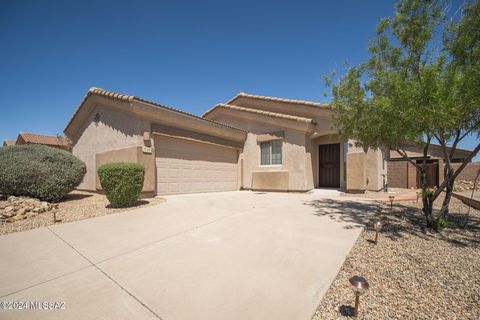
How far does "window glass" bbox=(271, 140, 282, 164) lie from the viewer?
499 inches

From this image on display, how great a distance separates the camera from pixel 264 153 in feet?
43.8

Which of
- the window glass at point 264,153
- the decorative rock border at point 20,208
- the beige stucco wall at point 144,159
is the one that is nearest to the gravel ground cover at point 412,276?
the decorative rock border at point 20,208

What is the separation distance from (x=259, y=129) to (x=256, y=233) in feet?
30.7

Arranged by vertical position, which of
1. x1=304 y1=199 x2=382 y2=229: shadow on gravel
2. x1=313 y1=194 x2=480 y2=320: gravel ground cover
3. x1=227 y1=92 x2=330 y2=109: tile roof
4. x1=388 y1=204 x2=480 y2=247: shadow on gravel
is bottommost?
x1=313 y1=194 x2=480 y2=320: gravel ground cover

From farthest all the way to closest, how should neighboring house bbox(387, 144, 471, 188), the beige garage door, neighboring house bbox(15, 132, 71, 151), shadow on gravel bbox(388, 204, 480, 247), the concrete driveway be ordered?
neighboring house bbox(15, 132, 71, 151)
neighboring house bbox(387, 144, 471, 188)
the beige garage door
shadow on gravel bbox(388, 204, 480, 247)
the concrete driveway

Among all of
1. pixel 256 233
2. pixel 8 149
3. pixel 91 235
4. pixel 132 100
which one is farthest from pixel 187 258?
pixel 8 149

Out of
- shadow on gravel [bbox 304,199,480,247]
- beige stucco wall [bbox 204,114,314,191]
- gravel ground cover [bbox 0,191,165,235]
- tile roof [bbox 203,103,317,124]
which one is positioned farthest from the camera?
beige stucco wall [bbox 204,114,314,191]

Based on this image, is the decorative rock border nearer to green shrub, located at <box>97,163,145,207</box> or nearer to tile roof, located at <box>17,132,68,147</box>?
green shrub, located at <box>97,163,145,207</box>

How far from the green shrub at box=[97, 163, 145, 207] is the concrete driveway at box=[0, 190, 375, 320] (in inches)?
52.9

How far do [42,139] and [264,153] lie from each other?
24591 mm

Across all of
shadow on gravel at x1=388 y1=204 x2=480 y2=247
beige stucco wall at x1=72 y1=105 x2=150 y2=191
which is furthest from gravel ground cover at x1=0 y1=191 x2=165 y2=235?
shadow on gravel at x1=388 y1=204 x2=480 y2=247

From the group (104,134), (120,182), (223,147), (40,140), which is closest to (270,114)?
(223,147)

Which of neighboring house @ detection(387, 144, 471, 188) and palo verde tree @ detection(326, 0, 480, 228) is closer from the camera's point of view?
palo verde tree @ detection(326, 0, 480, 228)

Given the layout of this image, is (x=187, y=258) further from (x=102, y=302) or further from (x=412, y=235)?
(x=412, y=235)
